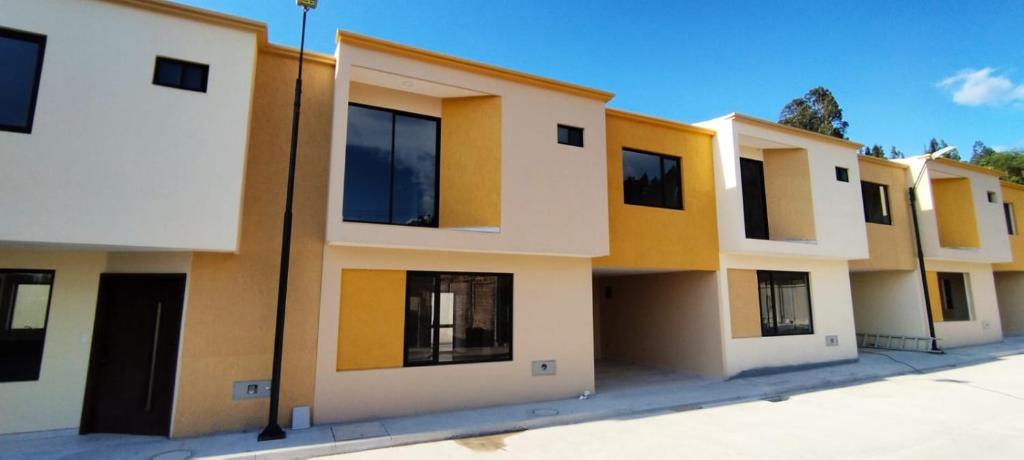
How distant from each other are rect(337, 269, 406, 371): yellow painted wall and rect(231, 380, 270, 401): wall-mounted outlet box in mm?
1109

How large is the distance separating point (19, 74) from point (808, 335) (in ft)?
54.4

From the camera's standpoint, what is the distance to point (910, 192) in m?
15.8

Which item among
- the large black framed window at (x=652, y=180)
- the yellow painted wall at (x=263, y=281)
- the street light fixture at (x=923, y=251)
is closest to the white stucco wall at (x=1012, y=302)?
the street light fixture at (x=923, y=251)

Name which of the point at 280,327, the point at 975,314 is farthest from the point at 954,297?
the point at 280,327

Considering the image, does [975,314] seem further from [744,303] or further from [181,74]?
[181,74]

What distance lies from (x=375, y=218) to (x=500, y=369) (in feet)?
11.8

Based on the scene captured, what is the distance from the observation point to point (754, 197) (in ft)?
42.2

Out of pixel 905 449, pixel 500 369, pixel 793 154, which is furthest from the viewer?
pixel 793 154

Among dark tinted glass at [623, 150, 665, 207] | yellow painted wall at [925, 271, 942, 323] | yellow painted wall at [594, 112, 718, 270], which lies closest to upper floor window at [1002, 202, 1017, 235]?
yellow painted wall at [925, 271, 942, 323]

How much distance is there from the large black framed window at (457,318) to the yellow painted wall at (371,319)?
19 centimetres

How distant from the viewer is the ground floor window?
1659 cm

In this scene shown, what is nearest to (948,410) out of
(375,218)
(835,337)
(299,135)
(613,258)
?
(835,337)

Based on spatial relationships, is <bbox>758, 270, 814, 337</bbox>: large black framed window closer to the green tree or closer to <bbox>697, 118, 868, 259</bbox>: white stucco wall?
<bbox>697, 118, 868, 259</bbox>: white stucco wall

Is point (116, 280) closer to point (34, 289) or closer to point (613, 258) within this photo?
point (34, 289)
